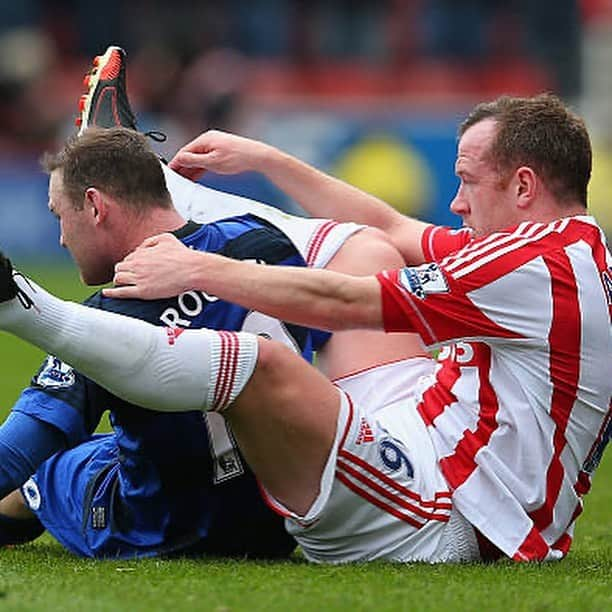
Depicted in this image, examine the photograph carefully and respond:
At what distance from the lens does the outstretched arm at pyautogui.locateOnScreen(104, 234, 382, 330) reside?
3945 millimetres

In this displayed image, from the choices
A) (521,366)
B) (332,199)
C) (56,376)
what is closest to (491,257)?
(521,366)

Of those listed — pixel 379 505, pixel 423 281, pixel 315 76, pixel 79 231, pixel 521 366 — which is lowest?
pixel 315 76

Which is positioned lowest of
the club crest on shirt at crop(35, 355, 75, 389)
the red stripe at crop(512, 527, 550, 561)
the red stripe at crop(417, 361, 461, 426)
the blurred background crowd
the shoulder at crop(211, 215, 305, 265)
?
the blurred background crowd

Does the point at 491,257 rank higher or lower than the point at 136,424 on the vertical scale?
higher

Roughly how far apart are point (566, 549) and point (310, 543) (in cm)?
67

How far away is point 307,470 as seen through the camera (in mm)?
4039

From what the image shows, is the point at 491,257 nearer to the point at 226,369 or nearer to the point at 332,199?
the point at 226,369

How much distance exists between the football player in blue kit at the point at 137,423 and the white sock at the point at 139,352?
92mm

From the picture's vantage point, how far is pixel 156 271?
13.0ft

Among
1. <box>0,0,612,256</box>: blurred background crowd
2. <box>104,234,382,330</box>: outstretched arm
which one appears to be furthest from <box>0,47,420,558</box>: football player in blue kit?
<box>0,0,612,256</box>: blurred background crowd

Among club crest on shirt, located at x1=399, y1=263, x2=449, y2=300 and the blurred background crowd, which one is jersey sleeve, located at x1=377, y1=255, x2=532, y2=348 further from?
the blurred background crowd

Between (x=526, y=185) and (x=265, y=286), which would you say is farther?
(x=526, y=185)

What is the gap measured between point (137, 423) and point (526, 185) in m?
1.15

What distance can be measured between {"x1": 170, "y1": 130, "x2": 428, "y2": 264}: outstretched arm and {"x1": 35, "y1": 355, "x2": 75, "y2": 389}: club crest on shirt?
1.14 metres
